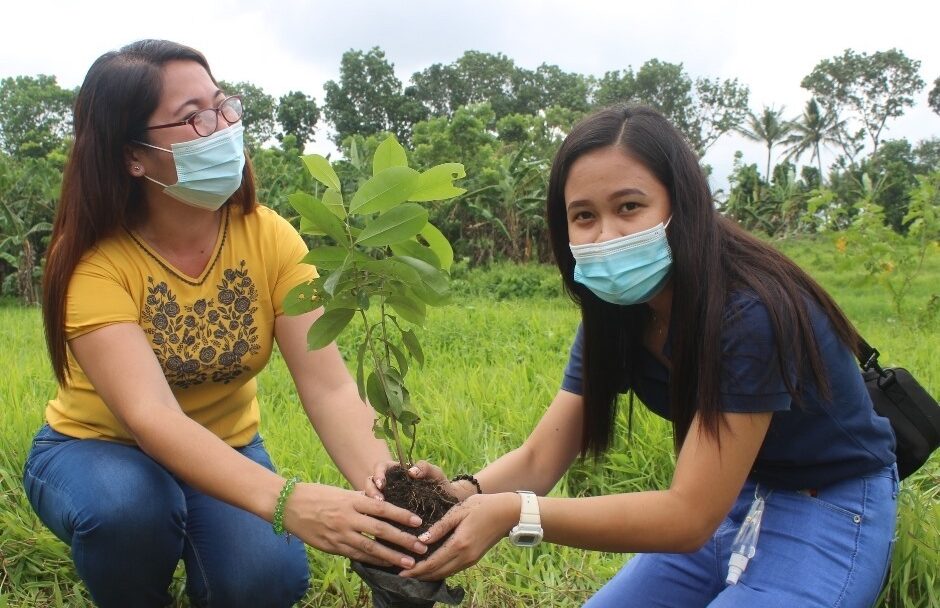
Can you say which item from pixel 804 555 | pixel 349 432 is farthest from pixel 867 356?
pixel 349 432

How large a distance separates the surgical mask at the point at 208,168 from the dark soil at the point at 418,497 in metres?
0.80

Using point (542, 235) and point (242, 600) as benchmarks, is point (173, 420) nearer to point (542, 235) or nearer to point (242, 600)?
point (242, 600)

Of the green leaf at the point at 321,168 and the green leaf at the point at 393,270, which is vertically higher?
the green leaf at the point at 321,168

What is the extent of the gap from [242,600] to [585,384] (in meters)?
0.92

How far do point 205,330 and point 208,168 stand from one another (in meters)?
0.38

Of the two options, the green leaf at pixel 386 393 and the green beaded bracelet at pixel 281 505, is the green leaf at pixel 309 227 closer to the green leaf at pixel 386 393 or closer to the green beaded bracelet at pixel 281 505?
the green leaf at pixel 386 393

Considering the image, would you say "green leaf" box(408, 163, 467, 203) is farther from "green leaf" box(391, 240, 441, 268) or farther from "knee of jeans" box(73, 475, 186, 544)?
"knee of jeans" box(73, 475, 186, 544)

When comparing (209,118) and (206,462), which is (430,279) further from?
(209,118)

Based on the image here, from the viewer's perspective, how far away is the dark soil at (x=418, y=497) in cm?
142

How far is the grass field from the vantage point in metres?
2.03

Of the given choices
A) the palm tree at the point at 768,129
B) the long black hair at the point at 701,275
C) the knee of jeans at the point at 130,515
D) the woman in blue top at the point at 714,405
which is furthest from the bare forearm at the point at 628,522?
the palm tree at the point at 768,129

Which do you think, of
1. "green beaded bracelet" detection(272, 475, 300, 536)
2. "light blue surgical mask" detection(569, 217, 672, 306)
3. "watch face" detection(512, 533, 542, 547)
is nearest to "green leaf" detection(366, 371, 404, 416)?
"green beaded bracelet" detection(272, 475, 300, 536)

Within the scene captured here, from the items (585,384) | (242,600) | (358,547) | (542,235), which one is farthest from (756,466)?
(542,235)

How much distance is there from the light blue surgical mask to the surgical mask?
85cm
